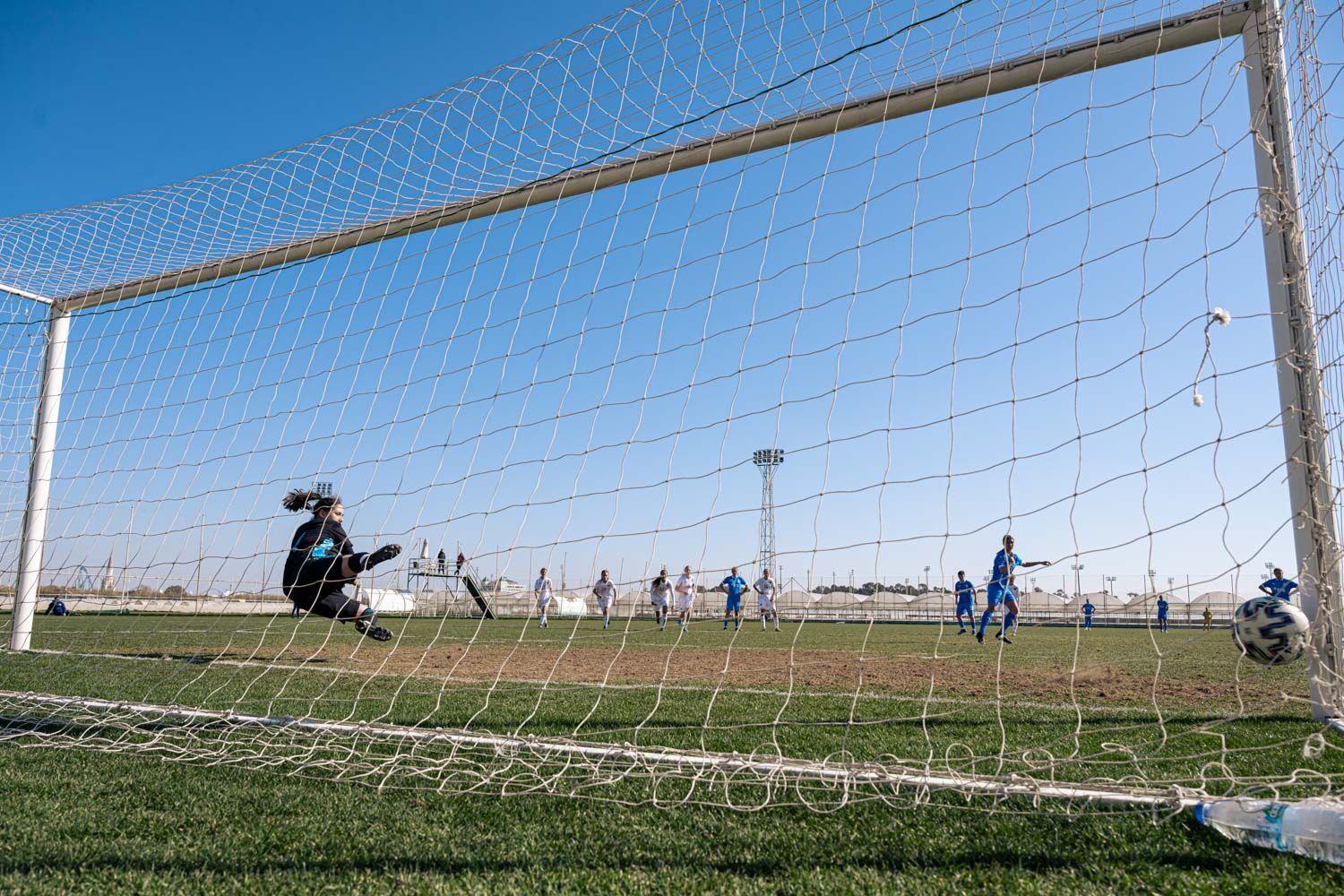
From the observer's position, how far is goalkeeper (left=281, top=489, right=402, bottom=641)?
238 inches

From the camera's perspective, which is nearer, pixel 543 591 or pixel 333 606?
pixel 333 606

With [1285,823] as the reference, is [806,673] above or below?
above

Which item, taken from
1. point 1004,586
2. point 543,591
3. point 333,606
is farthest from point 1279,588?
point 543,591

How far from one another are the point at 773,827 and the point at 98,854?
6.74 feet

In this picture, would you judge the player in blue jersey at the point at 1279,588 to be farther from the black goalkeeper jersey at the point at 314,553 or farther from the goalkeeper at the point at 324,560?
the black goalkeeper jersey at the point at 314,553

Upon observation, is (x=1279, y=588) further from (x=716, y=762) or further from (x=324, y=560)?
(x=324, y=560)

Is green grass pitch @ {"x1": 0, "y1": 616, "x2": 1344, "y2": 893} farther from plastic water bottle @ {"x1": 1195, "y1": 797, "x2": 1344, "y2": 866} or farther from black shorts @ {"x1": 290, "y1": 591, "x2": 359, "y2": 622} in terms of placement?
black shorts @ {"x1": 290, "y1": 591, "x2": 359, "y2": 622}

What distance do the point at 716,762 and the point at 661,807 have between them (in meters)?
0.42

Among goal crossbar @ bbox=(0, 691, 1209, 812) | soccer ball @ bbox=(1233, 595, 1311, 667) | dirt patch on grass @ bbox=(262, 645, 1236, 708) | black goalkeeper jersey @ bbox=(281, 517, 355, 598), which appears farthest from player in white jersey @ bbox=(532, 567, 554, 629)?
soccer ball @ bbox=(1233, 595, 1311, 667)

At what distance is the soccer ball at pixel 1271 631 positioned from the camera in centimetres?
396

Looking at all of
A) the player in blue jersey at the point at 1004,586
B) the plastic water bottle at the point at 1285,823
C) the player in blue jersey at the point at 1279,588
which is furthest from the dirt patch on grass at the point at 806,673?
the player in blue jersey at the point at 1004,586

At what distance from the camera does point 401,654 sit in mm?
9086

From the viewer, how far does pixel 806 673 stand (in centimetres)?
715

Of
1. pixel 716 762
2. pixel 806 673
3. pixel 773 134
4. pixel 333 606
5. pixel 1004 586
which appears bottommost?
pixel 716 762
